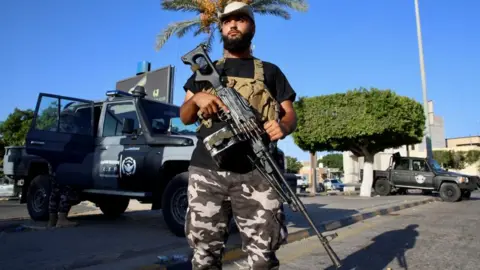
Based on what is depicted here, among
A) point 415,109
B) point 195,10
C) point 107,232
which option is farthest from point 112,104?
point 415,109

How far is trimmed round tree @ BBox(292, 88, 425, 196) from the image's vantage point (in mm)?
17016

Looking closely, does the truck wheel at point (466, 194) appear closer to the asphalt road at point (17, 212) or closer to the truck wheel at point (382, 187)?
the truck wheel at point (382, 187)

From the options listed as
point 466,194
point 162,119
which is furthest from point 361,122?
point 162,119

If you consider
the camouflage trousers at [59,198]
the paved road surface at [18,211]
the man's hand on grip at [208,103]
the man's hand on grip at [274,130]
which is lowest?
the paved road surface at [18,211]

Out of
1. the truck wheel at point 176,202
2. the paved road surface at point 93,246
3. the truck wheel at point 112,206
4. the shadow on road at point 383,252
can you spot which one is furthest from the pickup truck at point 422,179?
the truck wheel at point 176,202

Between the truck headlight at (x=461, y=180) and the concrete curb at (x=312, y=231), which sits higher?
the truck headlight at (x=461, y=180)

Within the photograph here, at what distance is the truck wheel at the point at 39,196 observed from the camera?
704 cm

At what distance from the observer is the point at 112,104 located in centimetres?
661

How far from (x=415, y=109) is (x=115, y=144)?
15451 mm

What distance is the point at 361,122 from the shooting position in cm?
1733

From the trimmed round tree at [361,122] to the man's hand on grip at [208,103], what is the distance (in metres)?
15.9

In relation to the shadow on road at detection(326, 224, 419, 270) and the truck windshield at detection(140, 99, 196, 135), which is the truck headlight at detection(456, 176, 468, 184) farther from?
the truck windshield at detection(140, 99, 196, 135)

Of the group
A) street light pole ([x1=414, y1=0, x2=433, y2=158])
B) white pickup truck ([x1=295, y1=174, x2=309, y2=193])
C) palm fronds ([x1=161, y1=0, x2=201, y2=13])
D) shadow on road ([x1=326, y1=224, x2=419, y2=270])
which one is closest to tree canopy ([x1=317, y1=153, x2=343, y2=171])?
white pickup truck ([x1=295, y1=174, x2=309, y2=193])

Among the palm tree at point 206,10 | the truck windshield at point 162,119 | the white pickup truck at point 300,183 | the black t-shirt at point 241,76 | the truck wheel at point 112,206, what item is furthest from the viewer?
the palm tree at point 206,10
